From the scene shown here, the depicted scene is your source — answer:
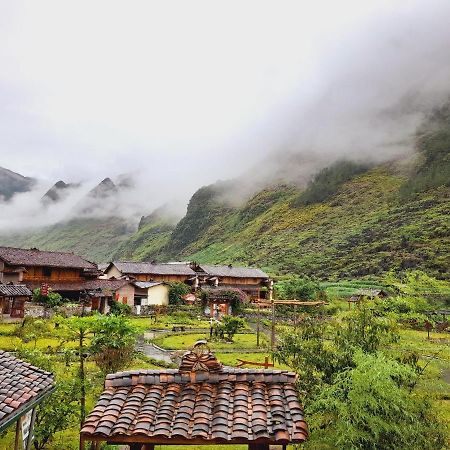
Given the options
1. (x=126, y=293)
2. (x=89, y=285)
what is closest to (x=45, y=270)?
(x=89, y=285)

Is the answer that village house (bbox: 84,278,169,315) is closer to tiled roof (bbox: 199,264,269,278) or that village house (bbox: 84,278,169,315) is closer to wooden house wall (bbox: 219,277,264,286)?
tiled roof (bbox: 199,264,269,278)

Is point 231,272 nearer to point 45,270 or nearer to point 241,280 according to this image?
point 241,280

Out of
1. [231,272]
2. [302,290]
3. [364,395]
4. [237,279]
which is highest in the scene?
[231,272]

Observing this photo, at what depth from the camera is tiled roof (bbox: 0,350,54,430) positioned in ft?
29.1

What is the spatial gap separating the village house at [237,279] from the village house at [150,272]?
239 centimetres

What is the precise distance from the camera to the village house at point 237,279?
3059 inches

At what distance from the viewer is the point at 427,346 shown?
13.5 meters

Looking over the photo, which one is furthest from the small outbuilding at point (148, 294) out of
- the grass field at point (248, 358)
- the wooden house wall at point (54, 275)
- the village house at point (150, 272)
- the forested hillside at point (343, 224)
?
the forested hillside at point (343, 224)

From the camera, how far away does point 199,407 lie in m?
7.13

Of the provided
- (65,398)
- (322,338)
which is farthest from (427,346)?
(65,398)

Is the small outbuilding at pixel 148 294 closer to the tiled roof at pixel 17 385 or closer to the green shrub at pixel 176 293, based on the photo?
the green shrub at pixel 176 293

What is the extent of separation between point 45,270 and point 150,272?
1886cm

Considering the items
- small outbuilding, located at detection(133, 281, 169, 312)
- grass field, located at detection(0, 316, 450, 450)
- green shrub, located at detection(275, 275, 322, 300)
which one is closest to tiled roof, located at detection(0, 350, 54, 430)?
grass field, located at detection(0, 316, 450, 450)

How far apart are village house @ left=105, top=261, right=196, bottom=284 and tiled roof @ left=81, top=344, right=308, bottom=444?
6456cm
